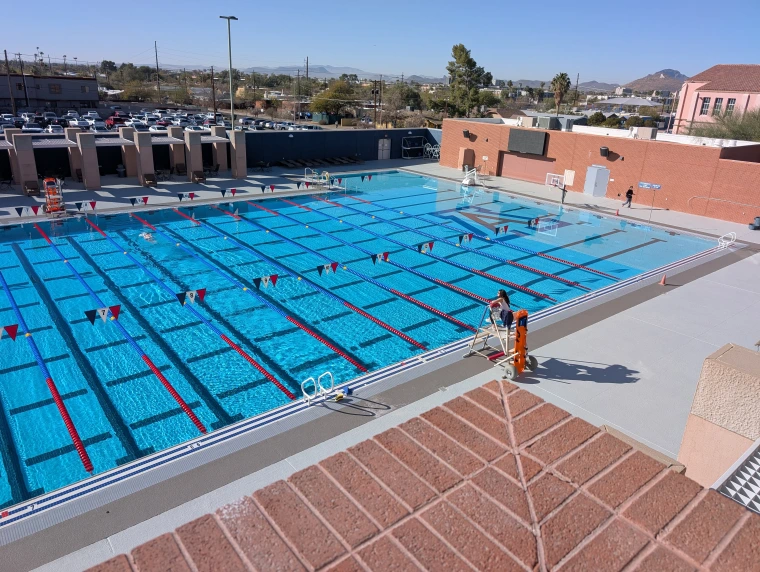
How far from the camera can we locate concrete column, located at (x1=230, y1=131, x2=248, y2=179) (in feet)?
79.5

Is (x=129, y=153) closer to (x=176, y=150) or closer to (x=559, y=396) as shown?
(x=176, y=150)

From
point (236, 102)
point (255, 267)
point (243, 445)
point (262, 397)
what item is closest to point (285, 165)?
point (255, 267)

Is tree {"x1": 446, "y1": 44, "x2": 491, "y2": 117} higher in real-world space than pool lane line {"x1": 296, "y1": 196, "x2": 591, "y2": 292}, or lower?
higher

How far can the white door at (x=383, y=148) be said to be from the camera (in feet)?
106

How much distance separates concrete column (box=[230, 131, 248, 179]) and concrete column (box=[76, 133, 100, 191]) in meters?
5.65

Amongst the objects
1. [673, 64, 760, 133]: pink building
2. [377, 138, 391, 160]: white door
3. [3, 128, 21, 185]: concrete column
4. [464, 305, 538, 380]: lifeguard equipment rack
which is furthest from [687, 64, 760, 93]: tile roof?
[3, 128, 21, 185]: concrete column

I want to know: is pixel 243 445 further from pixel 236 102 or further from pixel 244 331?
pixel 236 102

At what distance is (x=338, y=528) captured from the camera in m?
2.47

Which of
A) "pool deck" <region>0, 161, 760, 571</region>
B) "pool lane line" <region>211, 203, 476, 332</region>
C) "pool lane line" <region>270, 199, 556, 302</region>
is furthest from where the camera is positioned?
"pool lane line" <region>270, 199, 556, 302</region>

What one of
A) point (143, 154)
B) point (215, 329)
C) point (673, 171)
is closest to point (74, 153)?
point (143, 154)

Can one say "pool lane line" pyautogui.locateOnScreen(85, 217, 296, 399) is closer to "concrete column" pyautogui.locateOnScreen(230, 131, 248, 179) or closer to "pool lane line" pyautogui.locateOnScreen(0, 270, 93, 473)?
"pool lane line" pyautogui.locateOnScreen(0, 270, 93, 473)

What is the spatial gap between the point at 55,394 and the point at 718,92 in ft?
169

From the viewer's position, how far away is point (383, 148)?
107 feet

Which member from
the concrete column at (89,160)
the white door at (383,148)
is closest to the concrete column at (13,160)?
the concrete column at (89,160)
